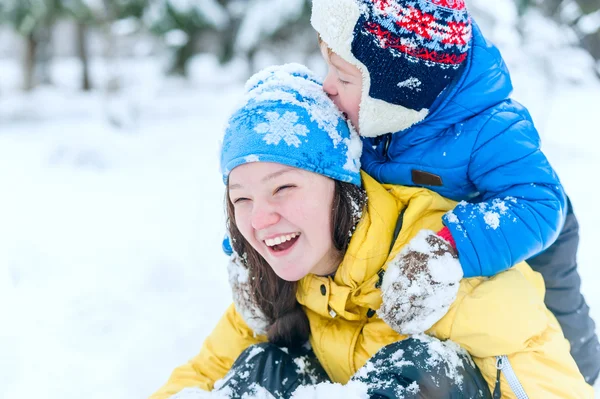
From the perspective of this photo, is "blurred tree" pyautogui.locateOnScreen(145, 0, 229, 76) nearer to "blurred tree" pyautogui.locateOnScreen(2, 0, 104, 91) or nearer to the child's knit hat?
"blurred tree" pyautogui.locateOnScreen(2, 0, 104, 91)

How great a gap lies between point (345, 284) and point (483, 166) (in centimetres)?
54

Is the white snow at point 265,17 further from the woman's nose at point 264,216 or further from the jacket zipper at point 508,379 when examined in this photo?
the jacket zipper at point 508,379

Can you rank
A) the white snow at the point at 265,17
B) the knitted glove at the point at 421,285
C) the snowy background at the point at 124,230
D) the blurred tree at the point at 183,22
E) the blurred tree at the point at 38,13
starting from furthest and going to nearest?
1. the white snow at the point at 265,17
2. the blurred tree at the point at 183,22
3. the blurred tree at the point at 38,13
4. the snowy background at the point at 124,230
5. the knitted glove at the point at 421,285

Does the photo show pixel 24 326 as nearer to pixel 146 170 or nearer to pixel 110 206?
pixel 110 206

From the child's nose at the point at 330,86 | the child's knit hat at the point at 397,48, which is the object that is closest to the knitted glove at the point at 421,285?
the child's knit hat at the point at 397,48

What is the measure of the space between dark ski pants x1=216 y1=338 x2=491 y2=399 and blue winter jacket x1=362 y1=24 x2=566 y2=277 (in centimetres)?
25

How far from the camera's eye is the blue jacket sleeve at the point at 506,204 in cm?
148

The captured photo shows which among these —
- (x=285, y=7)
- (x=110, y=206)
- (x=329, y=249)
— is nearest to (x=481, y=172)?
(x=329, y=249)

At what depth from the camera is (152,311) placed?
104 inches

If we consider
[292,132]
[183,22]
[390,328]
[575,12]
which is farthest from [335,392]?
[575,12]

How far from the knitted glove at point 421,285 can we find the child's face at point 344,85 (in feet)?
1.46

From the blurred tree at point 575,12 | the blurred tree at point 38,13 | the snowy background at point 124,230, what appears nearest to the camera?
the snowy background at point 124,230

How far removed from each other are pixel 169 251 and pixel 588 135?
607 centimetres

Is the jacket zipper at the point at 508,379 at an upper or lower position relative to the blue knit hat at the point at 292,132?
lower
